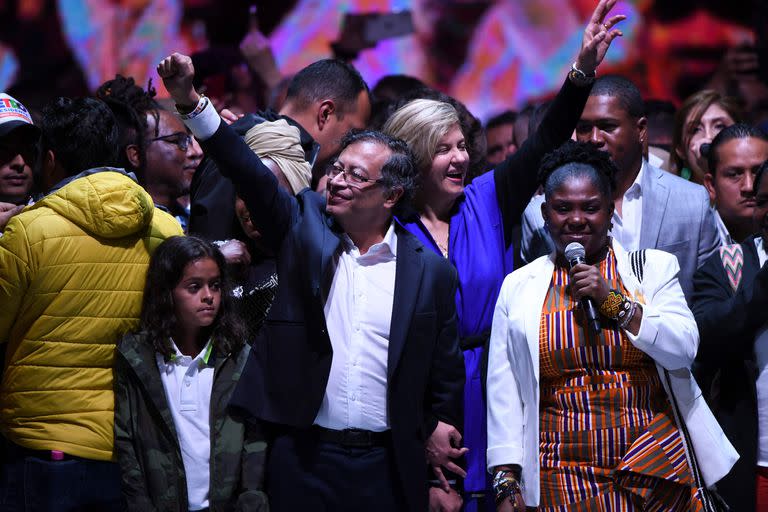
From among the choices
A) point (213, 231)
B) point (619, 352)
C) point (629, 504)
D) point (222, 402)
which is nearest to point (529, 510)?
point (629, 504)

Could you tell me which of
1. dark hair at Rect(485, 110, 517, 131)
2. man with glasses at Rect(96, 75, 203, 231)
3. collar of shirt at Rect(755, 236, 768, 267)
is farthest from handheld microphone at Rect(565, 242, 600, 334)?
dark hair at Rect(485, 110, 517, 131)

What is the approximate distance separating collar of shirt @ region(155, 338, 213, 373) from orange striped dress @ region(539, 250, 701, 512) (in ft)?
3.51

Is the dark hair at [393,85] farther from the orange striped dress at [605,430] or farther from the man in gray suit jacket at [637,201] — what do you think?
the orange striped dress at [605,430]

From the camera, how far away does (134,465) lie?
341 centimetres

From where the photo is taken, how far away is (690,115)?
5.27 m

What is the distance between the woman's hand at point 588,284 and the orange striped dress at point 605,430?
114 mm

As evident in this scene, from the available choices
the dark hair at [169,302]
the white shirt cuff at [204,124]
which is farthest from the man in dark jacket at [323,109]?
the white shirt cuff at [204,124]

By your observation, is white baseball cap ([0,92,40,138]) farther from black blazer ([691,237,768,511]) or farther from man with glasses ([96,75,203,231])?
black blazer ([691,237,768,511])

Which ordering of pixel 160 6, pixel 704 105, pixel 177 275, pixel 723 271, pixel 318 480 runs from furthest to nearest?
pixel 160 6
pixel 704 105
pixel 723 271
pixel 177 275
pixel 318 480

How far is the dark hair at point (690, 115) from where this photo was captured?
525 cm

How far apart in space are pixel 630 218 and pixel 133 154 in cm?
192

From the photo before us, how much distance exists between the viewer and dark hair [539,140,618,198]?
3.59m

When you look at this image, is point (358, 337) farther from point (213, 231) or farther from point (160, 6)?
point (160, 6)

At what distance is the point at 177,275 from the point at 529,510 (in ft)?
4.41
